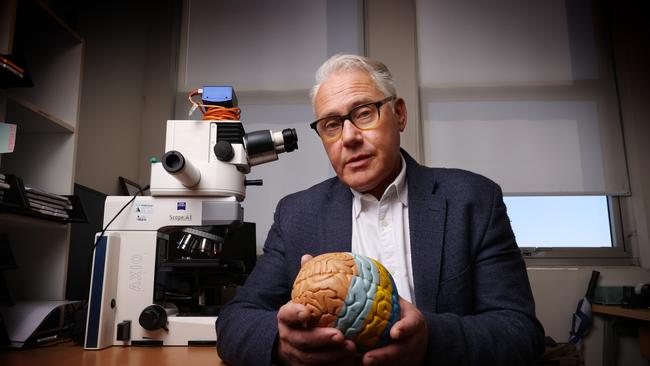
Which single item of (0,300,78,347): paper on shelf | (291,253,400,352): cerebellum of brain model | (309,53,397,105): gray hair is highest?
(309,53,397,105): gray hair

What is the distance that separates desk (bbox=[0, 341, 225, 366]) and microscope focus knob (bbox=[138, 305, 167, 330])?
7 cm

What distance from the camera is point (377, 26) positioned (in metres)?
2.88

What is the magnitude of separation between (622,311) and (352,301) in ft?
6.48

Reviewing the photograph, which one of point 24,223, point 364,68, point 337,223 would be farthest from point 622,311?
point 24,223

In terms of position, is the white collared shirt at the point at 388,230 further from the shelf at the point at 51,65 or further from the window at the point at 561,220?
the window at the point at 561,220

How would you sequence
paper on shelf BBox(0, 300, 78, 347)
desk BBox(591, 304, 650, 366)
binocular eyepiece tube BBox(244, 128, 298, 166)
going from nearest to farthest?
paper on shelf BBox(0, 300, 78, 347) → binocular eyepiece tube BBox(244, 128, 298, 166) → desk BBox(591, 304, 650, 366)

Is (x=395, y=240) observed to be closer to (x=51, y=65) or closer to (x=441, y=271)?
(x=441, y=271)

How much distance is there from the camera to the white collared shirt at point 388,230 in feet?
4.04

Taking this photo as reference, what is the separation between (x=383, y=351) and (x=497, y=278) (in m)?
0.51

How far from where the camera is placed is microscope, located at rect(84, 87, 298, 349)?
Answer: 53.0 inches

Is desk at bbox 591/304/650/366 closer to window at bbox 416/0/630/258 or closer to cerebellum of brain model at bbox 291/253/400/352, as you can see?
window at bbox 416/0/630/258

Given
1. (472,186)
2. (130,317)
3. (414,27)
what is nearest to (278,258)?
(130,317)

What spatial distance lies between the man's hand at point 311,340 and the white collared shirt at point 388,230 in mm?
464

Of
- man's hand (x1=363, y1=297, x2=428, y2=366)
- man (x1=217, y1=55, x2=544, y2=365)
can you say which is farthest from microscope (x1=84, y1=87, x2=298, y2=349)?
man's hand (x1=363, y1=297, x2=428, y2=366)
